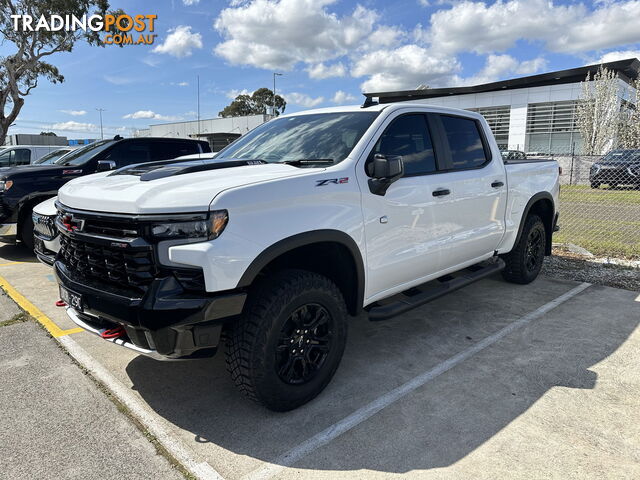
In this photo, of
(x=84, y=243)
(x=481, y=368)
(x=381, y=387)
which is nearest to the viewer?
(x=84, y=243)

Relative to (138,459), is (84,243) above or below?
above

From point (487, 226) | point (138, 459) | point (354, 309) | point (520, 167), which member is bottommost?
point (138, 459)

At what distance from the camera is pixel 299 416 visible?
297 cm

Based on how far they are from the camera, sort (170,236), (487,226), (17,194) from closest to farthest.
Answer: (170,236)
(487,226)
(17,194)

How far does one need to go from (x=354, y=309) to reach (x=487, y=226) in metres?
1.95

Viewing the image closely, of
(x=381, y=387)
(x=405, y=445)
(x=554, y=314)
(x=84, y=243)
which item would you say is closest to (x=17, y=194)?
(x=84, y=243)

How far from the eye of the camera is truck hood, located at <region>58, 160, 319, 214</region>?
98.0 inches

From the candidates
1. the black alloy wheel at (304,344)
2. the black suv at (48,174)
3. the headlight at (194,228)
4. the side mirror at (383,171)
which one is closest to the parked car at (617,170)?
the black suv at (48,174)

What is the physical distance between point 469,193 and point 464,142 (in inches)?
22.5

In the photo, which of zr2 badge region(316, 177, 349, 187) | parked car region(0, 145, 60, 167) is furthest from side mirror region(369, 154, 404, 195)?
parked car region(0, 145, 60, 167)

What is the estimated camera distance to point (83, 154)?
7973mm

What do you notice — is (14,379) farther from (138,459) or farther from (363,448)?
(363,448)

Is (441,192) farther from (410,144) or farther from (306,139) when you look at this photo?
(306,139)

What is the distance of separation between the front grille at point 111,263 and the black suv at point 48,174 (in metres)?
3.46
